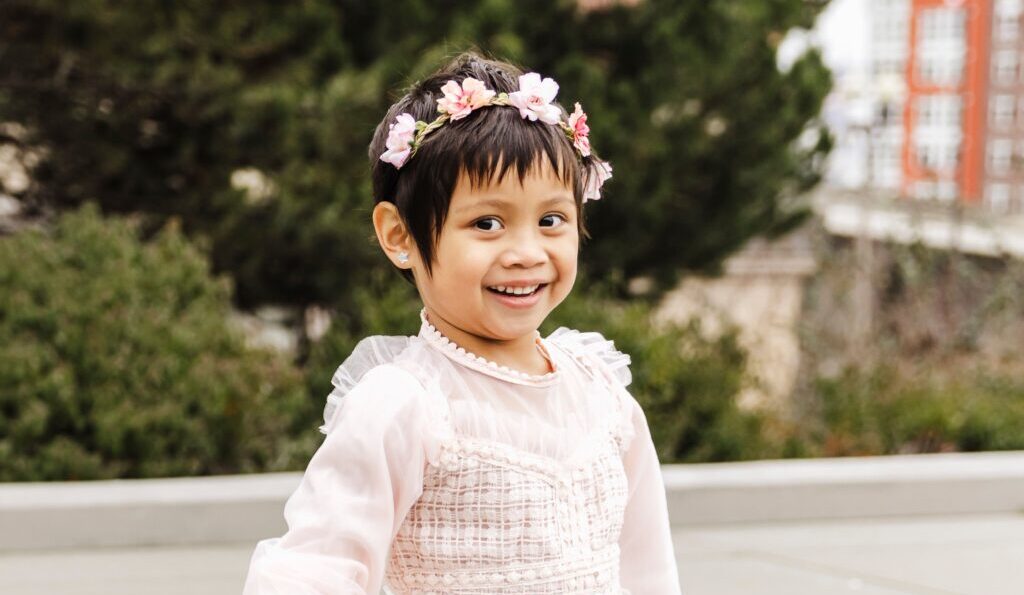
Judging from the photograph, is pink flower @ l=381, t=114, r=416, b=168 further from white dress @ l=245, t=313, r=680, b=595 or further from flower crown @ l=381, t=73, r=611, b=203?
white dress @ l=245, t=313, r=680, b=595

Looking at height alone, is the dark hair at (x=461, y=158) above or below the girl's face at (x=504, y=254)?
above

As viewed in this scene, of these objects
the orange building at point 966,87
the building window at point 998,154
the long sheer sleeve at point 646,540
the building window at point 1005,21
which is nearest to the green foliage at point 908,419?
the long sheer sleeve at point 646,540

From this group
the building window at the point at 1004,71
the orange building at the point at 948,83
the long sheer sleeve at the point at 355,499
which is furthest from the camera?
the orange building at the point at 948,83

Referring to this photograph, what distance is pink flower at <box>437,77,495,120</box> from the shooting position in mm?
1824

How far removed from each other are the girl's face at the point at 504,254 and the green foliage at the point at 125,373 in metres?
3.67

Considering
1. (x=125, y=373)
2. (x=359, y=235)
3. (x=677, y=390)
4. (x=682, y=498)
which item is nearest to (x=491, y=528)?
(x=682, y=498)

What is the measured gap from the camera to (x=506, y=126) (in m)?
1.81

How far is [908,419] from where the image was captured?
697 cm

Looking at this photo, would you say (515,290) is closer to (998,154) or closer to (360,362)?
(360,362)

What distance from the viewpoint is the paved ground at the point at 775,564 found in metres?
4.50

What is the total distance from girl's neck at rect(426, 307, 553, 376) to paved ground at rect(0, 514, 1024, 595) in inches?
108

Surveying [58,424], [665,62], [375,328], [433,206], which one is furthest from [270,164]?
[433,206]

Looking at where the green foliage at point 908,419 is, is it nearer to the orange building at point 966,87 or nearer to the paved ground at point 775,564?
the paved ground at point 775,564

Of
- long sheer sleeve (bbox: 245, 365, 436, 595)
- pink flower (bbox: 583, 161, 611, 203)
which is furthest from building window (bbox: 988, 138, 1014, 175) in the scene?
long sheer sleeve (bbox: 245, 365, 436, 595)
